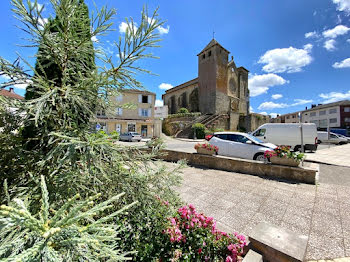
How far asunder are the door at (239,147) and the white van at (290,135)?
6297 mm

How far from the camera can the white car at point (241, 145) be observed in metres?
6.77

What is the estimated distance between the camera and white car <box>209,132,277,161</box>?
6773 mm

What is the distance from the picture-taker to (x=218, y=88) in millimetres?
30438

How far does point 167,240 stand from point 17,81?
7.21ft

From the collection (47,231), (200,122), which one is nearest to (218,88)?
(200,122)

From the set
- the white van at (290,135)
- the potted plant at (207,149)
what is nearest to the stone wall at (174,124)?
the white van at (290,135)

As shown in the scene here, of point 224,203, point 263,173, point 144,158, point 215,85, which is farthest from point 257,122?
point 144,158

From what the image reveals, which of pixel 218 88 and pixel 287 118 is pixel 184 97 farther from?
pixel 287 118

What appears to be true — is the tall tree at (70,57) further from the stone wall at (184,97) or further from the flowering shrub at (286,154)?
the stone wall at (184,97)

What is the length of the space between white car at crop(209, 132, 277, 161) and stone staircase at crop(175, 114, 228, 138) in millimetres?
17177

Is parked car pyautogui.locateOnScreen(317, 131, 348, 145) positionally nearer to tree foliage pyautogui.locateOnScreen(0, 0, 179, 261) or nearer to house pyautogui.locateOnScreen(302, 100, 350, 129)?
house pyautogui.locateOnScreen(302, 100, 350, 129)

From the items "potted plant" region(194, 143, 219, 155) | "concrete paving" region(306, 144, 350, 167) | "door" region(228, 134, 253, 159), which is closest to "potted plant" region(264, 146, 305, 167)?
"door" region(228, 134, 253, 159)

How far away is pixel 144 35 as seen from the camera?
150 cm

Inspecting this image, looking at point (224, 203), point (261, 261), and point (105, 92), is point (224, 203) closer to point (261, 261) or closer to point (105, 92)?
point (261, 261)
